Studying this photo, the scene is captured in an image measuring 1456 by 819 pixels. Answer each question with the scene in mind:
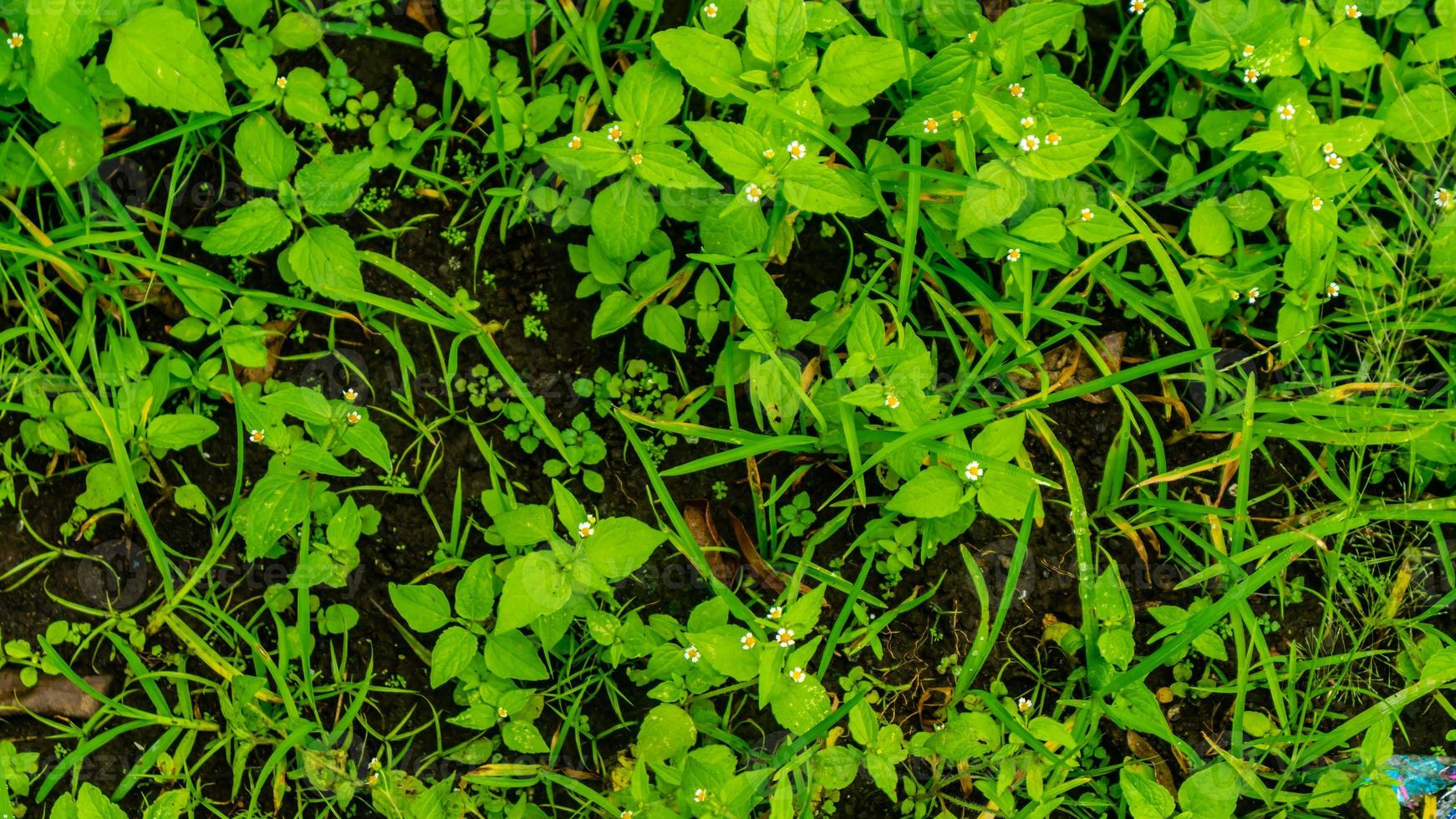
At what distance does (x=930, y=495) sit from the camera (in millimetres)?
2182

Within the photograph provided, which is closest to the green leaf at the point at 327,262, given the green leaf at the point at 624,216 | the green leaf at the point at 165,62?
the green leaf at the point at 165,62

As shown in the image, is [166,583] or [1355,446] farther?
[1355,446]

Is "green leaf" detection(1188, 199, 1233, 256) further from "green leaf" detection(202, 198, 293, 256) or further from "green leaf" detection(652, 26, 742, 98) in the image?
"green leaf" detection(202, 198, 293, 256)

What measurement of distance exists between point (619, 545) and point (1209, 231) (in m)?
1.61

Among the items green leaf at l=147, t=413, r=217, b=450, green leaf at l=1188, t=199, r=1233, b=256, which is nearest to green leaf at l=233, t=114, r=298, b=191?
green leaf at l=147, t=413, r=217, b=450

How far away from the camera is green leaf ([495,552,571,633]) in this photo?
2020mm

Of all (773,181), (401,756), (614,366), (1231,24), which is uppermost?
(1231,24)

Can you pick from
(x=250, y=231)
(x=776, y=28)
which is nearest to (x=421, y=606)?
(x=250, y=231)

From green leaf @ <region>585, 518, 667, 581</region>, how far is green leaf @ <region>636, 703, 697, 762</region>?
37 cm

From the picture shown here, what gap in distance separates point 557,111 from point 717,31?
0.42m

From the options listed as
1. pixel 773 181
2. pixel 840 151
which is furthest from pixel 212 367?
pixel 840 151

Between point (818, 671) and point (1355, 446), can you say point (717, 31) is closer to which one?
point (818, 671)

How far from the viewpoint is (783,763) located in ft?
7.25

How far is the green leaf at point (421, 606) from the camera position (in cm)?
220
